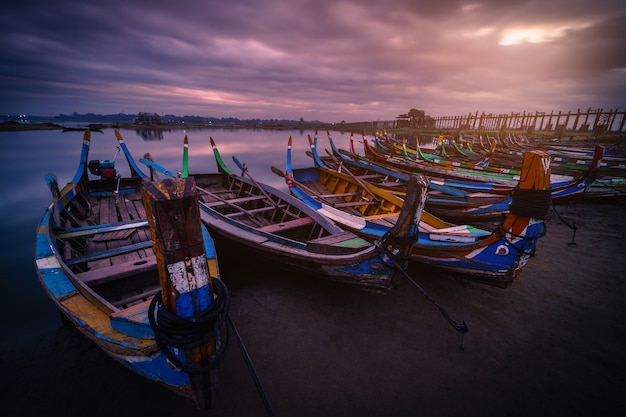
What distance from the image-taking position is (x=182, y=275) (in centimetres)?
180

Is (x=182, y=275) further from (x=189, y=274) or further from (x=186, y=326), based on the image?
(x=186, y=326)

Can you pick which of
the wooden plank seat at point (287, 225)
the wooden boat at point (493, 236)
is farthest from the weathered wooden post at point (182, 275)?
the wooden plank seat at point (287, 225)

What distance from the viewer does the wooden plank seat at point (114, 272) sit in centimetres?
325

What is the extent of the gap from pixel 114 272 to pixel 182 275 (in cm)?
240

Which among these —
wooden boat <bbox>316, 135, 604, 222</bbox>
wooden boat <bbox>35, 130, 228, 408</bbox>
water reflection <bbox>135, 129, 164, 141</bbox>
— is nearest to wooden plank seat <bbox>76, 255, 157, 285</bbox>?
wooden boat <bbox>35, 130, 228, 408</bbox>

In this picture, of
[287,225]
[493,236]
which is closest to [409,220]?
[493,236]

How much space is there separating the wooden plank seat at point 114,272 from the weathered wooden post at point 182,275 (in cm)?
189

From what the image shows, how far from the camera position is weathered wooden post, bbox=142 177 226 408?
64.1 inches

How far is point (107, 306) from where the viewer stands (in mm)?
2598

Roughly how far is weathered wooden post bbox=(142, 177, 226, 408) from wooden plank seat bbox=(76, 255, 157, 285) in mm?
1895

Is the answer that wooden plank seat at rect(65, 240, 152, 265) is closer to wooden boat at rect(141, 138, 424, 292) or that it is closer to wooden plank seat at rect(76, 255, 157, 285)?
wooden plank seat at rect(76, 255, 157, 285)

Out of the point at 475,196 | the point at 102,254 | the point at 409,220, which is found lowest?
the point at 102,254

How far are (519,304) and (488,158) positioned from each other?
1134 centimetres

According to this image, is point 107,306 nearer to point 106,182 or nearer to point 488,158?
point 106,182
